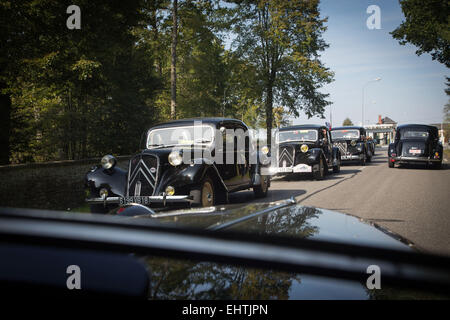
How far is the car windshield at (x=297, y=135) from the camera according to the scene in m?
14.5

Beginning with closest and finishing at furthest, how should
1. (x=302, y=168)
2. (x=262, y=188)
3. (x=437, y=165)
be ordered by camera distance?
(x=262, y=188) → (x=302, y=168) → (x=437, y=165)

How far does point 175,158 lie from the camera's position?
6.80 metres

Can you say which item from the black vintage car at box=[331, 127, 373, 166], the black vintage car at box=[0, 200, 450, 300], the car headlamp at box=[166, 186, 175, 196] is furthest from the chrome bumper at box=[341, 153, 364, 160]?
the black vintage car at box=[0, 200, 450, 300]

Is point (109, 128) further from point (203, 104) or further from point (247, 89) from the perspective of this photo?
point (203, 104)

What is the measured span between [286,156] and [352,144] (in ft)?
29.5

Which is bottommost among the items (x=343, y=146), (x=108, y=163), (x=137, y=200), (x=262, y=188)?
(x=262, y=188)

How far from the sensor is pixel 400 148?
56.9 feet

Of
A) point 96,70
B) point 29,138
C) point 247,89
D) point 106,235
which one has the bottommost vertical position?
point 106,235

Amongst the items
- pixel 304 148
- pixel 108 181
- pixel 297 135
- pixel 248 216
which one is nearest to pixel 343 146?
pixel 297 135

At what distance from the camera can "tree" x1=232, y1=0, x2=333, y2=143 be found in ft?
76.8

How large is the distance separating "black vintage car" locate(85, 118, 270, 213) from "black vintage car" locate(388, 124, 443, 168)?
11.1 m

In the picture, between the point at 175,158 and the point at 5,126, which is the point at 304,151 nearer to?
the point at 175,158
